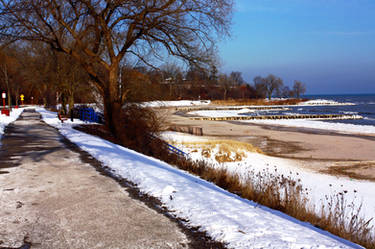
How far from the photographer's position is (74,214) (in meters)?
5.25

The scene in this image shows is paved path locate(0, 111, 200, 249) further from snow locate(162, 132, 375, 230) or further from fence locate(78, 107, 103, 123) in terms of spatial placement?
fence locate(78, 107, 103, 123)

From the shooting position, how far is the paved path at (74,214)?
4.27 metres

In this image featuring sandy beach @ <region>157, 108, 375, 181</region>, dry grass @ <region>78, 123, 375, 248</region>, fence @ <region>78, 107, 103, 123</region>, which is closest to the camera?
dry grass @ <region>78, 123, 375, 248</region>

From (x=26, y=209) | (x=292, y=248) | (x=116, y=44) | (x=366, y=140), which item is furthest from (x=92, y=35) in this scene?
(x=366, y=140)

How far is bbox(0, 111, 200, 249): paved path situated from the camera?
4.27 metres

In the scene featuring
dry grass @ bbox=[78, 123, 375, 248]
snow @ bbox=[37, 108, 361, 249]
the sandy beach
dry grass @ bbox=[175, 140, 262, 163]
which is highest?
snow @ bbox=[37, 108, 361, 249]

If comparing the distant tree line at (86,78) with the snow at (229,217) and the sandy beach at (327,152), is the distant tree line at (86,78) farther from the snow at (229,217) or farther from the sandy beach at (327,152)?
the snow at (229,217)

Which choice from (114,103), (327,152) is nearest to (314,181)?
(327,152)

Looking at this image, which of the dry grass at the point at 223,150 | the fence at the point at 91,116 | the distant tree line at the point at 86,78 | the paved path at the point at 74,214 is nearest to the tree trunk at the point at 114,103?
the distant tree line at the point at 86,78

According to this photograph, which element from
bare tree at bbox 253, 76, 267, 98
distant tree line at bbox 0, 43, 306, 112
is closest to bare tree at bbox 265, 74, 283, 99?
bare tree at bbox 253, 76, 267, 98

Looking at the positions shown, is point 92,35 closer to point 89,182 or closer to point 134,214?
point 89,182

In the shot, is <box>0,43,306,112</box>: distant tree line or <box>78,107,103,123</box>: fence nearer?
<box>0,43,306,112</box>: distant tree line

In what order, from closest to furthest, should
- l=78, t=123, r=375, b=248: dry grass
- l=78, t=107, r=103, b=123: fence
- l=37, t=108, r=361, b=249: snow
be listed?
l=37, t=108, r=361, b=249: snow < l=78, t=123, r=375, b=248: dry grass < l=78, t=107, r=103, b=123: fence

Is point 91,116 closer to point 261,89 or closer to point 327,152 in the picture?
point 327,152
